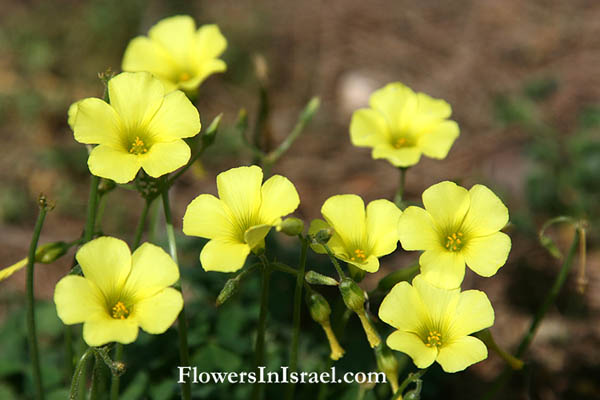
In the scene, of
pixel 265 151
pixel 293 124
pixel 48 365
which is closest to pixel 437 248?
pixel 265 151

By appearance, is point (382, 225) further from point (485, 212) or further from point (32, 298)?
point (32, 298)

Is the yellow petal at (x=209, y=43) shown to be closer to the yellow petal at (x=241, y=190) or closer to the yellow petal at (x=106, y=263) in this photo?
the yellow petal at (x=241, y=190)

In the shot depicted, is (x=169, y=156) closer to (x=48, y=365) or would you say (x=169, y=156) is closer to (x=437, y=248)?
(x=437, y=248)

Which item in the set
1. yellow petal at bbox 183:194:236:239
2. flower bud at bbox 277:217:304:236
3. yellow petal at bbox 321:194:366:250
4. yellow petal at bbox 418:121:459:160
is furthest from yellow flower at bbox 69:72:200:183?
yellow petal at bbox 418:121:459:160

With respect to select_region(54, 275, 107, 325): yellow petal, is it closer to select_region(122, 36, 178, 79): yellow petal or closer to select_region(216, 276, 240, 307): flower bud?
select_region(216, 276, 240, 307): flower bud

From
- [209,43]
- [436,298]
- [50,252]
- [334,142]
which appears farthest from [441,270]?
[334,142]

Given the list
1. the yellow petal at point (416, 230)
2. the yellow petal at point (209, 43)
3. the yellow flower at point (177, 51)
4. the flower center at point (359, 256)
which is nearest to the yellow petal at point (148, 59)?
the yellow flower at point (177, 51)
